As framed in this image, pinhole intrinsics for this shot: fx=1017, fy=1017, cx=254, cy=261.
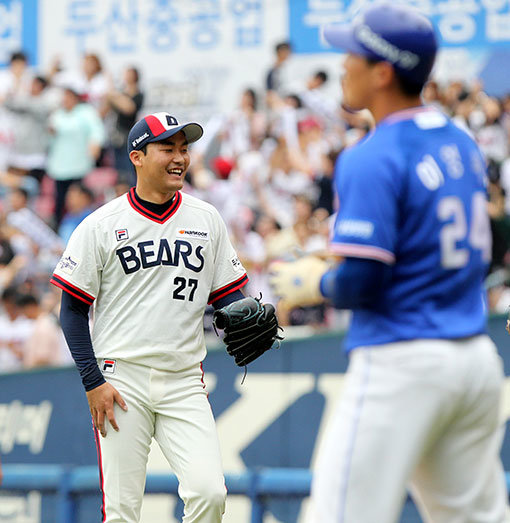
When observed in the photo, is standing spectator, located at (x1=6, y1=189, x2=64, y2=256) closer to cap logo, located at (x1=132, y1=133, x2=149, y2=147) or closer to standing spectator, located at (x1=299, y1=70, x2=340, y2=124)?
standing spectator, located at (x1=299, y1=70, x2=340, y2=124)

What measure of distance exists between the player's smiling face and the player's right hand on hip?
0.96m

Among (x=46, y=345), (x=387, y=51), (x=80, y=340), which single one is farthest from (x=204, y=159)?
(x=387, y=51)

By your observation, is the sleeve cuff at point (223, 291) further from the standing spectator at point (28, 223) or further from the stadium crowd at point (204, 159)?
the standing spectator at point (28, 223)

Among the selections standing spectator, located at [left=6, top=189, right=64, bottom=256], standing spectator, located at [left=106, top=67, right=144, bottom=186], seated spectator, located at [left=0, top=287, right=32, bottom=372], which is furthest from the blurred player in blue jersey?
standing spectator, located at [left=106, top=67, right=144, bottom=186]

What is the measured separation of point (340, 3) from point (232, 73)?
1.97m

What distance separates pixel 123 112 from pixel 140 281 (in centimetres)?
892

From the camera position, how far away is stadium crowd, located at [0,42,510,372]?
10758 mm

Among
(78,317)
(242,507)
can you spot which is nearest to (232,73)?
(242,507)

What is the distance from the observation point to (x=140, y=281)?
4.73m

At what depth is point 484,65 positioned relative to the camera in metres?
13.3

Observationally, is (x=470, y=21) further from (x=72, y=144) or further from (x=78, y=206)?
(x=78, y=206)

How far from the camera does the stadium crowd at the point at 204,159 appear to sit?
10.8m

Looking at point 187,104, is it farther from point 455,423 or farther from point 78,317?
point 455,423

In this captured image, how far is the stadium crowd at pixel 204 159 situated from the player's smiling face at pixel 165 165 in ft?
17.0
